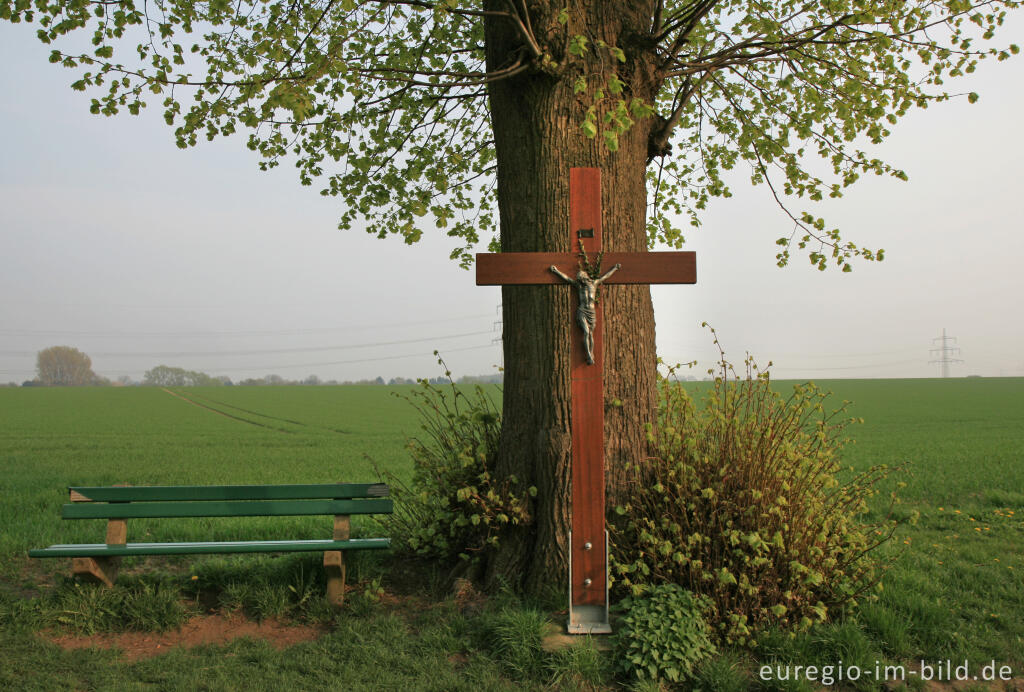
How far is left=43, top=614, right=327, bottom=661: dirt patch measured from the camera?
477 centimetres

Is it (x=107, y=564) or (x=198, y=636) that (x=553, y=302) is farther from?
(x=107, y=564)

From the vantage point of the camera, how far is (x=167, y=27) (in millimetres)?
6641

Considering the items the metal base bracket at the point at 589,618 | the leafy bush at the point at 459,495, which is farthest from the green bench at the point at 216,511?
the metal base bracket at the point at 589,618

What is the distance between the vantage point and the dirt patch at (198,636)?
15.7ft

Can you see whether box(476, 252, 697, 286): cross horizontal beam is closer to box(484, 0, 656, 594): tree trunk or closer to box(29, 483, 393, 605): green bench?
box(484, 0, 656, 594): tree trunk

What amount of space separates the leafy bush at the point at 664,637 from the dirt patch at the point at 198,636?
2.25m

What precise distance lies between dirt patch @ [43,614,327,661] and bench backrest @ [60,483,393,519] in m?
0.80

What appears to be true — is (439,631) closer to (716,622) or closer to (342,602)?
(342,602)

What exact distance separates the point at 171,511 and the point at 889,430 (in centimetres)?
2437

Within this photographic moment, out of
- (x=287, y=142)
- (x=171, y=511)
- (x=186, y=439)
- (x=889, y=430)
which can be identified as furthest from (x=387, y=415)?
(x=171, y=511)

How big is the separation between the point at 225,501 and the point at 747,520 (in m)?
4.14

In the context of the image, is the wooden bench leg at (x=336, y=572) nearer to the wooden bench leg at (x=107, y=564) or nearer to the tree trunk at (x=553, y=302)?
the tree trunk at (x=553, y=302)

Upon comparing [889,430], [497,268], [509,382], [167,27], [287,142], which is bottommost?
[889,430]

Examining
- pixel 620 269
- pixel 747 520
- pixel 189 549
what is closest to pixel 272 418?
pixel 189 549
